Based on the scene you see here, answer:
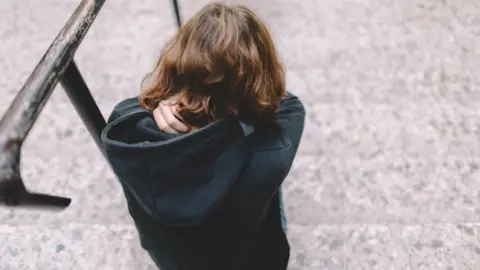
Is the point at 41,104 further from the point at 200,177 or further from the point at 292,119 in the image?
the point at 292,119

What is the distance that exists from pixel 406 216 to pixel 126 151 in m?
1.03

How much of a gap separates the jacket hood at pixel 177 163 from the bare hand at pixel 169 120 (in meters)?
0.01

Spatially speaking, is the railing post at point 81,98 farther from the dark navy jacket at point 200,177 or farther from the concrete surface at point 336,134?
the concrete surface at point 336,134

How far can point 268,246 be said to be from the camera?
1250 millimetres

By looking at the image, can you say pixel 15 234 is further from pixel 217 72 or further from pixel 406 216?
pixel 406 216

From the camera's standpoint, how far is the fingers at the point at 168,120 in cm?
96

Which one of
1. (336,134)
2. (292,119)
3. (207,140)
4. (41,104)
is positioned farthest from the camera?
(336,134)

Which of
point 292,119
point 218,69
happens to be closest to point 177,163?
point 218,69

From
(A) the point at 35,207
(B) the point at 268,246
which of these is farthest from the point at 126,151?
(B) the point at 268,246

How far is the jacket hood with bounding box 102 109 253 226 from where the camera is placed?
2.96 ft

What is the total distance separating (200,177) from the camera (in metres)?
0.94

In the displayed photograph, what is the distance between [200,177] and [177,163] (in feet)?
0.17

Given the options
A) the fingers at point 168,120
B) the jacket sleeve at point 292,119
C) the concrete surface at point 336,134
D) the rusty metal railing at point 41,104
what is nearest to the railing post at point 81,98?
the rusty metal railing at point 41,104

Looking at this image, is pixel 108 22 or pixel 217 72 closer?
pixel 217 72
